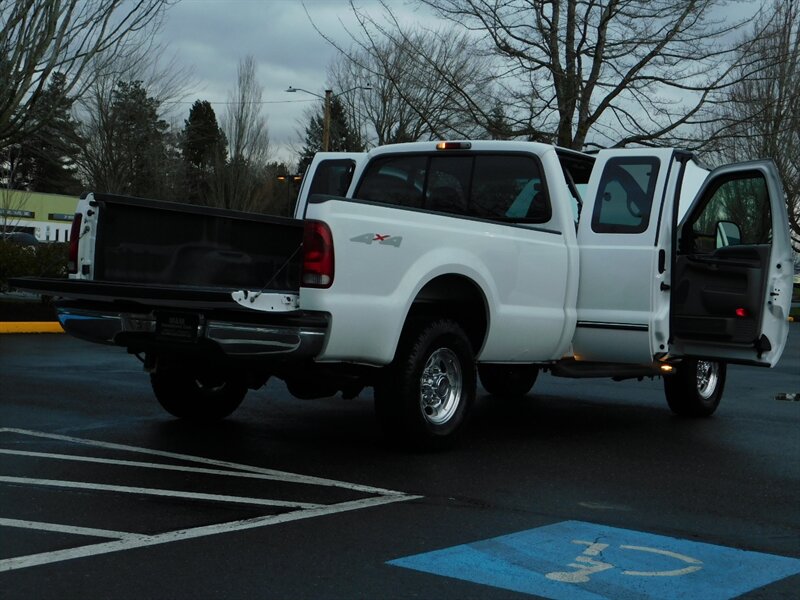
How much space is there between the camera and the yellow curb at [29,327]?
18.2 metres

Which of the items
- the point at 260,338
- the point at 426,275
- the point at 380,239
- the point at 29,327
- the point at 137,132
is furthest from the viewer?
the point at 137,132

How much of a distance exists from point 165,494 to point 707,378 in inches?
243

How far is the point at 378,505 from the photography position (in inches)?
241

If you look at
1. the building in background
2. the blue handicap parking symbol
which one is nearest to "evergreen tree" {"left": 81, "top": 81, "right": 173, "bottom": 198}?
the building in background

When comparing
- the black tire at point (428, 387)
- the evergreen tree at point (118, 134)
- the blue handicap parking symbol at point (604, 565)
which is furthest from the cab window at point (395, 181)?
the evergreen tree at point (118, 134)

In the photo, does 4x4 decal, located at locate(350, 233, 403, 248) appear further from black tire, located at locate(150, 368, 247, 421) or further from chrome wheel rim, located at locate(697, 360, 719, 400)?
chrome wheel rim, located at locate(697, 360, 719, 400)

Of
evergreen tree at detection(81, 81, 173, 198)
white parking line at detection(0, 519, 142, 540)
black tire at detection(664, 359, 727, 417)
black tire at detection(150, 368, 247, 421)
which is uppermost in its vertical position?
evergreen tree at detection(81, 81, 173, 198)

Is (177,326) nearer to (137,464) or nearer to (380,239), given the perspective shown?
(137,464)

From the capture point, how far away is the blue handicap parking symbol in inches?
185

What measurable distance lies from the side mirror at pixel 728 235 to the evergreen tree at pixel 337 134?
16.6 metres

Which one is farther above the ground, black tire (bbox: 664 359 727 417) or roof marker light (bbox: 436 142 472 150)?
roof marker light (bbox: 436 142 472 150)

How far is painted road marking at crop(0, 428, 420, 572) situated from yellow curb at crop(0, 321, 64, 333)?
34.5ft

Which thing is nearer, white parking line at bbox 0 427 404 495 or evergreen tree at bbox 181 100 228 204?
white parking line at bbox 0 427 404 495

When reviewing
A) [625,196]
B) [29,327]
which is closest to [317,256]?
[625,196]
